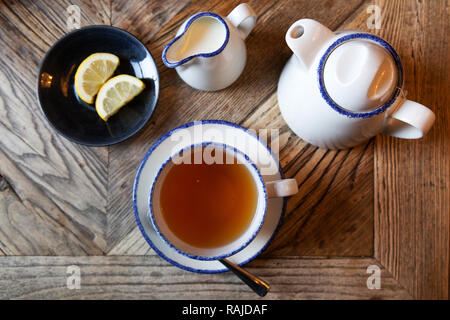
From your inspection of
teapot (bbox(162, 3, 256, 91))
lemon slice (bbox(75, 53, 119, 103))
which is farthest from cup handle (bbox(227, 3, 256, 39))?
lemon slice (bbox(75, 53, 119, 103))

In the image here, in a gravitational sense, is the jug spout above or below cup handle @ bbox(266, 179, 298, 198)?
above

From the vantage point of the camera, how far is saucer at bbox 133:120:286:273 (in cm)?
76

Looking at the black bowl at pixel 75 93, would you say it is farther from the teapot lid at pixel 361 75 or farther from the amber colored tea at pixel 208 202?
the teapot lid at pixel 361 75

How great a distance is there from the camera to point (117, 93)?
0.79 m

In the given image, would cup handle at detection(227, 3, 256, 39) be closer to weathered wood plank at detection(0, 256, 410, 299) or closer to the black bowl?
the black bowl

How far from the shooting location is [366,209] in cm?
82

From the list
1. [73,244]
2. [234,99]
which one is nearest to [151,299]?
[73,244]

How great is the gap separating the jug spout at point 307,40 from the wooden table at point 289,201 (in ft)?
0.55

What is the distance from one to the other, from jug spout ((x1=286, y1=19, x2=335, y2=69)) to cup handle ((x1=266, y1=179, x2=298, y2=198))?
0.66 ft

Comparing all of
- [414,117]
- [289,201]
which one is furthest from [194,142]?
[414,117]

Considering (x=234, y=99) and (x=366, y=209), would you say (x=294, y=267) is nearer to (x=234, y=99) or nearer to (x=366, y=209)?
(x=366, y=209)

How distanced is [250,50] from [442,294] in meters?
0.66

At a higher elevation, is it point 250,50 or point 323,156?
point 250,50

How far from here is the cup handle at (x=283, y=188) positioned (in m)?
0.66
